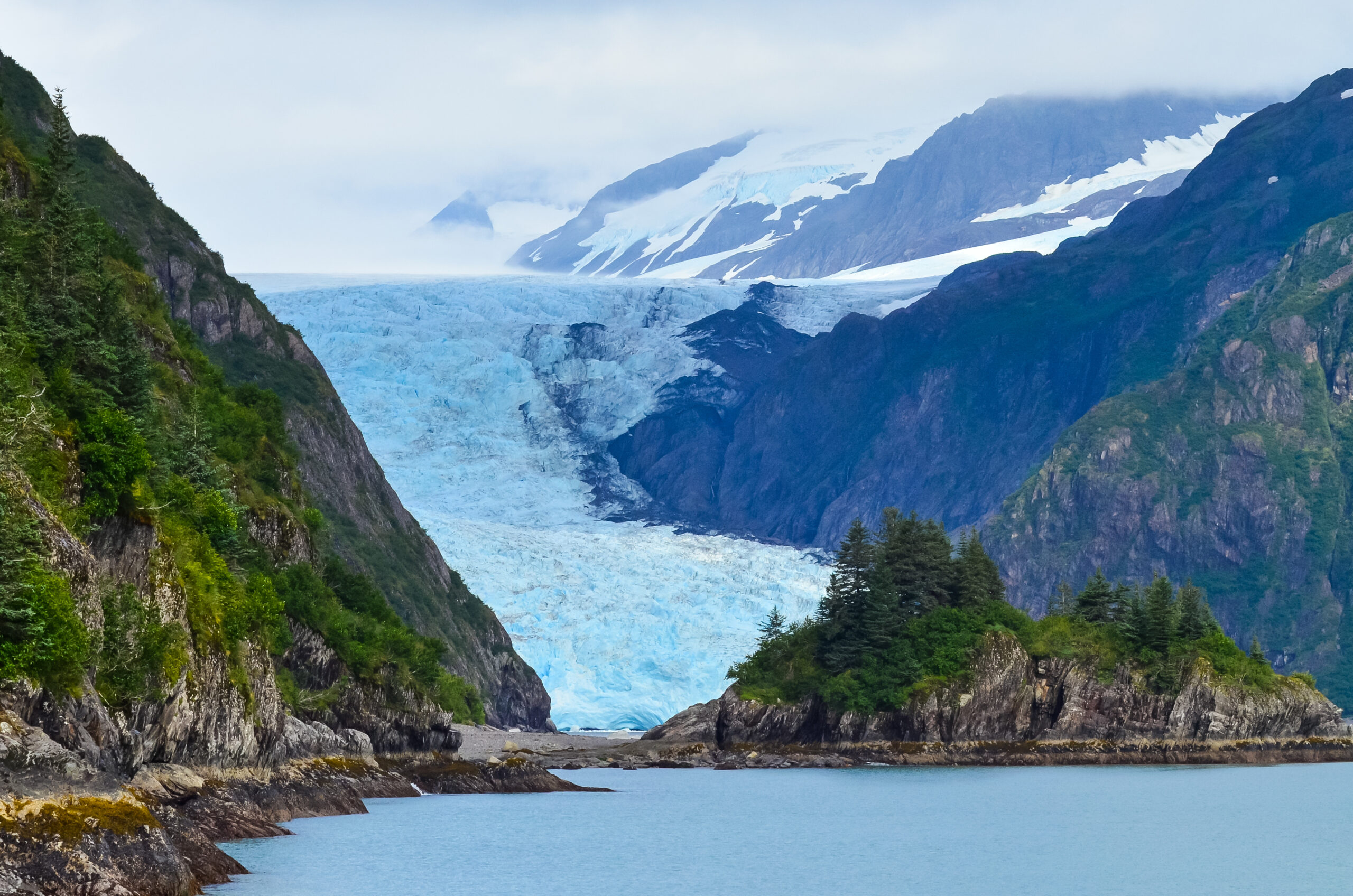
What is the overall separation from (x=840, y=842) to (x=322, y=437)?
69031 millimetres

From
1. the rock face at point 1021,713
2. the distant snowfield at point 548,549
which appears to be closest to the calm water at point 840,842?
the rock face at point 1021,713

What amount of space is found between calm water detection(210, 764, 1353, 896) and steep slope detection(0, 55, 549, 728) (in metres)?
38.5

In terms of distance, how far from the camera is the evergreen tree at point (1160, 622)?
101938mm

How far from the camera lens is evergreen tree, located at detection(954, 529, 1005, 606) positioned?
103375mm

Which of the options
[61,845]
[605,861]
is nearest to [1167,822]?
[605,861]

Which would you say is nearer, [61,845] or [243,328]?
[61,845]

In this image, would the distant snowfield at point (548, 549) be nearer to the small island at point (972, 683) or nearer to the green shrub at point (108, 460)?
the small island at point (972, 683)

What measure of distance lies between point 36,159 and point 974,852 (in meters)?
40.0

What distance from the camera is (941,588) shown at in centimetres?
10331

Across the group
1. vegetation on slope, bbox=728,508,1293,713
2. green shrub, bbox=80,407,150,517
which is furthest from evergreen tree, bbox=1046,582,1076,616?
green shrub, bbox=80,407,150,517

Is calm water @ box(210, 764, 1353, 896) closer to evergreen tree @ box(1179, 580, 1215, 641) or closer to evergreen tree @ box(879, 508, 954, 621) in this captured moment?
evergreen tree @ box(879, 508, 954, 621)

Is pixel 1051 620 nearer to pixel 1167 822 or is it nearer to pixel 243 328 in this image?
pixel 1167 822

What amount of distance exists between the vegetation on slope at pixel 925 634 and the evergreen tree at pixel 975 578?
0.09 meters

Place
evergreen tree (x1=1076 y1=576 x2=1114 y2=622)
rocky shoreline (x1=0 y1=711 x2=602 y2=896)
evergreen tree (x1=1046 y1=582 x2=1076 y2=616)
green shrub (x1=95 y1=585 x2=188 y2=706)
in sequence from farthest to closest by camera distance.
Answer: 1. evergreen tree (x1=1046 y1=582 x2=1076 y2=616)
2. evergreen tree (x1=1076 y1=576 x2=1114 y2=622)
3. green shrub (x1=95 y1=585 x2=188 y2=706)
4. rocky shoreline (x1=0 y1=711 x2=602 y2=896)
